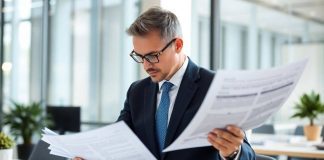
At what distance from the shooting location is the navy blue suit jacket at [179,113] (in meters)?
1.65

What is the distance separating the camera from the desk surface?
11.3 feet

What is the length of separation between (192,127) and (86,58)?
19.4ft

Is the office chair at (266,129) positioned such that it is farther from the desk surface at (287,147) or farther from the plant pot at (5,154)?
the plant pot at (5,154)

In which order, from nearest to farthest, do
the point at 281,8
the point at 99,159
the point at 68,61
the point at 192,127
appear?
the point at 192,127, the point at 99,159, the point at 281,8, the point at 68,61

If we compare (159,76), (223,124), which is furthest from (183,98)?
(223,124)

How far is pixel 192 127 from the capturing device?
130cm

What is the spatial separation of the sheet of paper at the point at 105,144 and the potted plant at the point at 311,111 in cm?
302

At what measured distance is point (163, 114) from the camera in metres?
1.77

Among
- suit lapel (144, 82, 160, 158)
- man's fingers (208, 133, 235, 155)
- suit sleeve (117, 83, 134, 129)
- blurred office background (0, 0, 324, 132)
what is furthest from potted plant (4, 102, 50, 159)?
man's fingers (208, 133, 235, 155)

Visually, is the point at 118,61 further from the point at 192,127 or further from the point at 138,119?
the point at 192,127

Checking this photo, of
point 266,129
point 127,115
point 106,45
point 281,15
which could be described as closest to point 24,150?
point 106,45

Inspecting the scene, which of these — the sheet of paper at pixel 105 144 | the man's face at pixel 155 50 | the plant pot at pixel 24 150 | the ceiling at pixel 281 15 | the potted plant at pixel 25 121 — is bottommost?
the plant pot at pixel 24 150

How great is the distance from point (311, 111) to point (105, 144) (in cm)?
320

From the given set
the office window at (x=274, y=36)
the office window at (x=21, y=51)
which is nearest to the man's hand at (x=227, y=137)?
the office window at (x=274, y=36)
